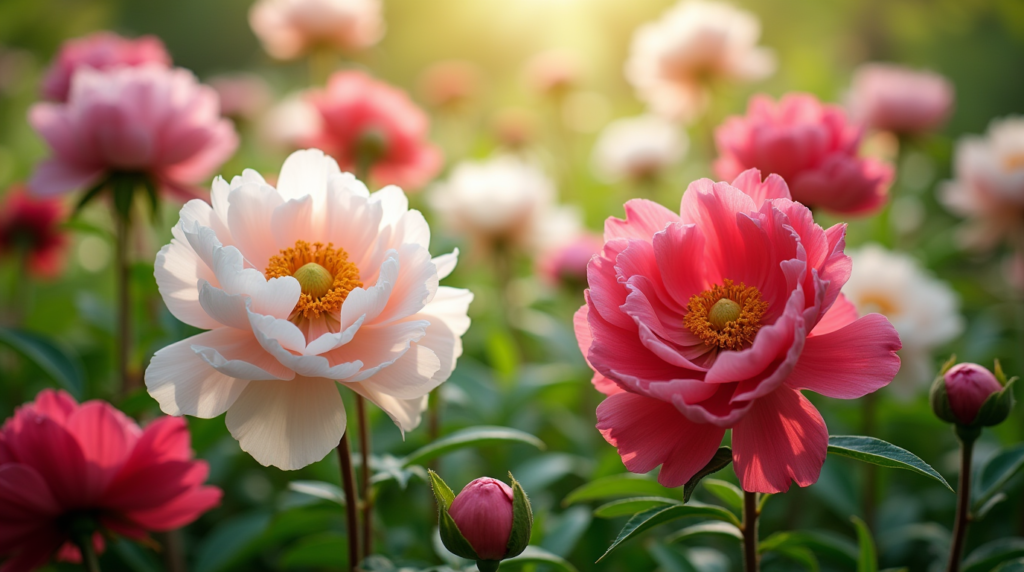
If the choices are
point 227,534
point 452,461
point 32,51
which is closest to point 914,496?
point 452,461

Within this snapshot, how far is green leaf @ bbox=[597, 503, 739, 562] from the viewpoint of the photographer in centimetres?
60

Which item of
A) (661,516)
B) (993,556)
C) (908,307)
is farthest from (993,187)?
(661,516)

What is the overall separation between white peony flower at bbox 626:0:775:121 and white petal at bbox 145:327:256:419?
1326mm

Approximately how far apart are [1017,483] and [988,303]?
1009 millimetres

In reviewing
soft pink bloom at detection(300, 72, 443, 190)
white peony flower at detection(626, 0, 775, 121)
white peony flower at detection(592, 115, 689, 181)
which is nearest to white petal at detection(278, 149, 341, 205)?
soft pink bloom at detection(300, 72, 443, 190)

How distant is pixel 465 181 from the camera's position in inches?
64.9

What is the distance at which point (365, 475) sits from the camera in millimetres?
739

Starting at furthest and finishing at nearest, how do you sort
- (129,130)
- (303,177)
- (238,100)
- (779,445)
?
(238,100), (129,130), (303,177), (779,445)

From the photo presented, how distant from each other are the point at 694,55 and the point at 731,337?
1.16m

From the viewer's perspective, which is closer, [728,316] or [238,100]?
[728,316]

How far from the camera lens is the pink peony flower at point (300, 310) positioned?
0.57m

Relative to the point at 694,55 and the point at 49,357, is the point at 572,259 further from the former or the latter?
the point at 49,357

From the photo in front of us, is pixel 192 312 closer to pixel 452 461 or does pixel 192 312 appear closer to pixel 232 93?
pixel 452 461

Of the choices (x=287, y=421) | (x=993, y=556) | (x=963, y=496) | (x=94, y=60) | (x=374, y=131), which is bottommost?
(x=993, y=556)
